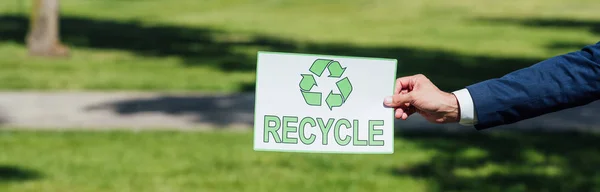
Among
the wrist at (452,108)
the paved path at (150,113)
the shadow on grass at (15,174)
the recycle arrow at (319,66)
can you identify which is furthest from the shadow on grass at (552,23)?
the recycle arrow at (319,66)

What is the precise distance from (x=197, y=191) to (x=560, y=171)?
2.80 metres

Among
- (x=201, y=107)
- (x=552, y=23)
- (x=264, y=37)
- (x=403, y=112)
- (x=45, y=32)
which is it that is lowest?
(x=201, y=107)

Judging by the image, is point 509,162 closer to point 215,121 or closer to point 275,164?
point 275,164

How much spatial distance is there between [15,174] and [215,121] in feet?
8.60

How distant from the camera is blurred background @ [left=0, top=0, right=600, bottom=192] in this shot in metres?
7.56

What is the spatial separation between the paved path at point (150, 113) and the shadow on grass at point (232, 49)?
4.82ft

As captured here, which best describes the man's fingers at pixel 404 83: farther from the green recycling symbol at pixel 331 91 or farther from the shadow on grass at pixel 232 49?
the shadow on grass at pixel 232 49

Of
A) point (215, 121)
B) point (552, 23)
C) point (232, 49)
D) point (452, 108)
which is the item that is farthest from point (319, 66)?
point (552, 23)

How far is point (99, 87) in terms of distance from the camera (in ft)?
39.4

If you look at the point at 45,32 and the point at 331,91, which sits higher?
the point at 45,32

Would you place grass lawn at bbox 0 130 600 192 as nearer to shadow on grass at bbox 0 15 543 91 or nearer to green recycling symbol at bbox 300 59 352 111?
shadow on grass at bbox 0 15 543 91

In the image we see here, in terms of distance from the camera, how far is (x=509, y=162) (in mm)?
8172

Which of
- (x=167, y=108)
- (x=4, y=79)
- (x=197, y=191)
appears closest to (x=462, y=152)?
(x=197, y=191)

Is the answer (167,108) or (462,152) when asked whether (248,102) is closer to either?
(167,108)
